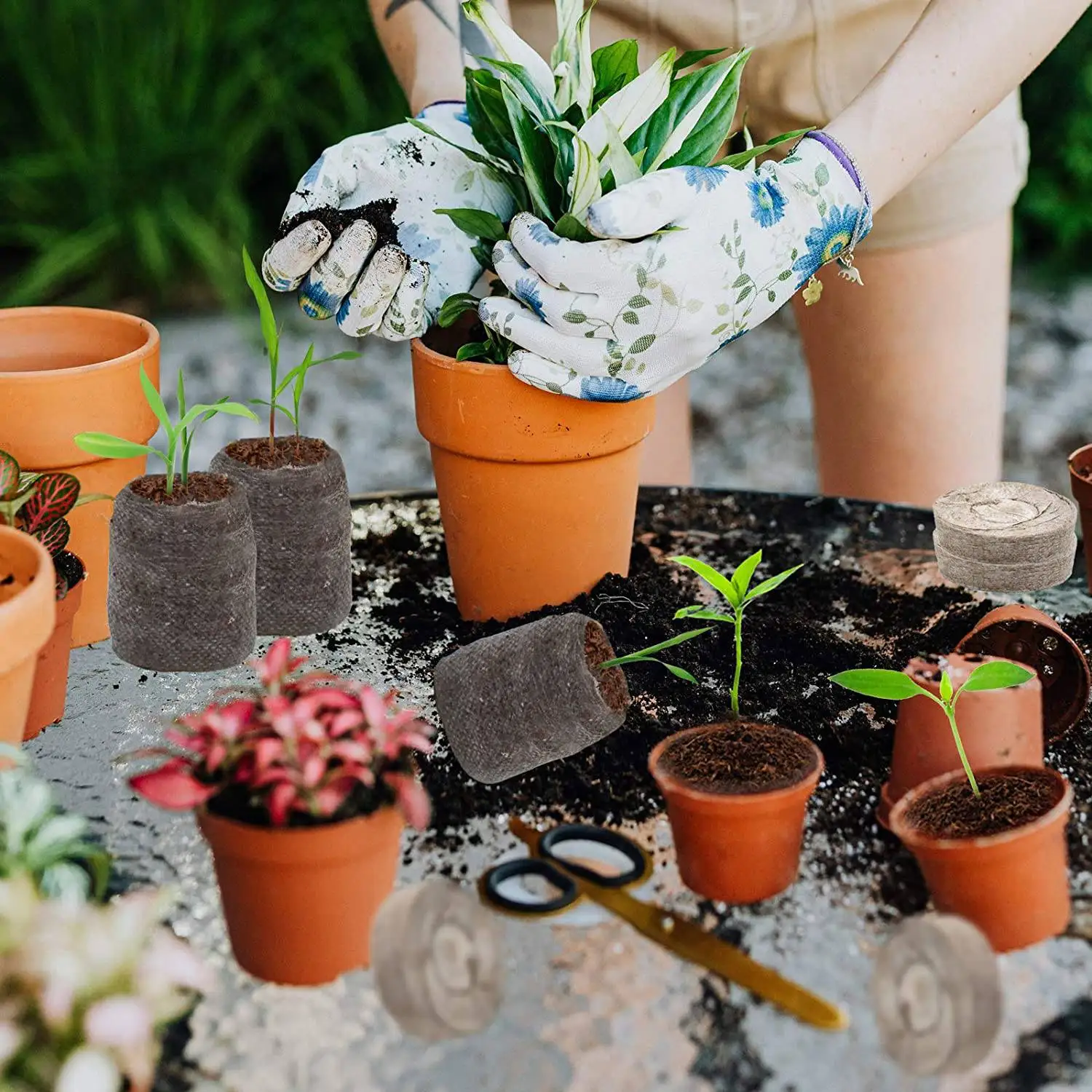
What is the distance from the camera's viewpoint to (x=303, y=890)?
2.46ft

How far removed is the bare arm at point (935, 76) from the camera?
117cm

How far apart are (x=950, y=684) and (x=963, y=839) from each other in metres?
0.10

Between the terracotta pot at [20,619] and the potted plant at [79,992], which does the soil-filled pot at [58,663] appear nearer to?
the terracotta pot at [20,619]

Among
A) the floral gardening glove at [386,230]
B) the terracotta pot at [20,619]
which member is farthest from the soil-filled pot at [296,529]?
the terracotta pot at [20,619]

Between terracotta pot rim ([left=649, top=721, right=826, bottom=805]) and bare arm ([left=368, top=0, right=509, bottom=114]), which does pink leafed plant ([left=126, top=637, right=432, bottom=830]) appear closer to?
terracotta pot rim ([left=649, top=721, right=826, bottom=805])

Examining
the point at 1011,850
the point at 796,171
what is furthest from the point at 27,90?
the point at 1011,850

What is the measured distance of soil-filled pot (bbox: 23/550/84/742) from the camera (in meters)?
0.98

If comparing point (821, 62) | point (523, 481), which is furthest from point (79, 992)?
point (821, 62)

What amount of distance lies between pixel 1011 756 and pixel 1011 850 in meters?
0.13

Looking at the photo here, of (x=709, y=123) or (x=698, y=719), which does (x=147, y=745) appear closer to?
(x=698, y=719)

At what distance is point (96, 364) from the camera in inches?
41.3

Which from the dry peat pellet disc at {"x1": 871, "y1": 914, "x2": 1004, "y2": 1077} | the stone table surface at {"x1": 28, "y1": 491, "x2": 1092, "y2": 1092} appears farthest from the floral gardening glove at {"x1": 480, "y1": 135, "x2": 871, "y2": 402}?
the dry peat pellet disc at {"x1": 871, "y1": 914, "x2": 1004, "y2": 1077}

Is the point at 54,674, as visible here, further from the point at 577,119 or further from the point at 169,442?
the point at 577,119

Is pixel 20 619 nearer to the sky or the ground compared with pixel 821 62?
nearer to the ground
